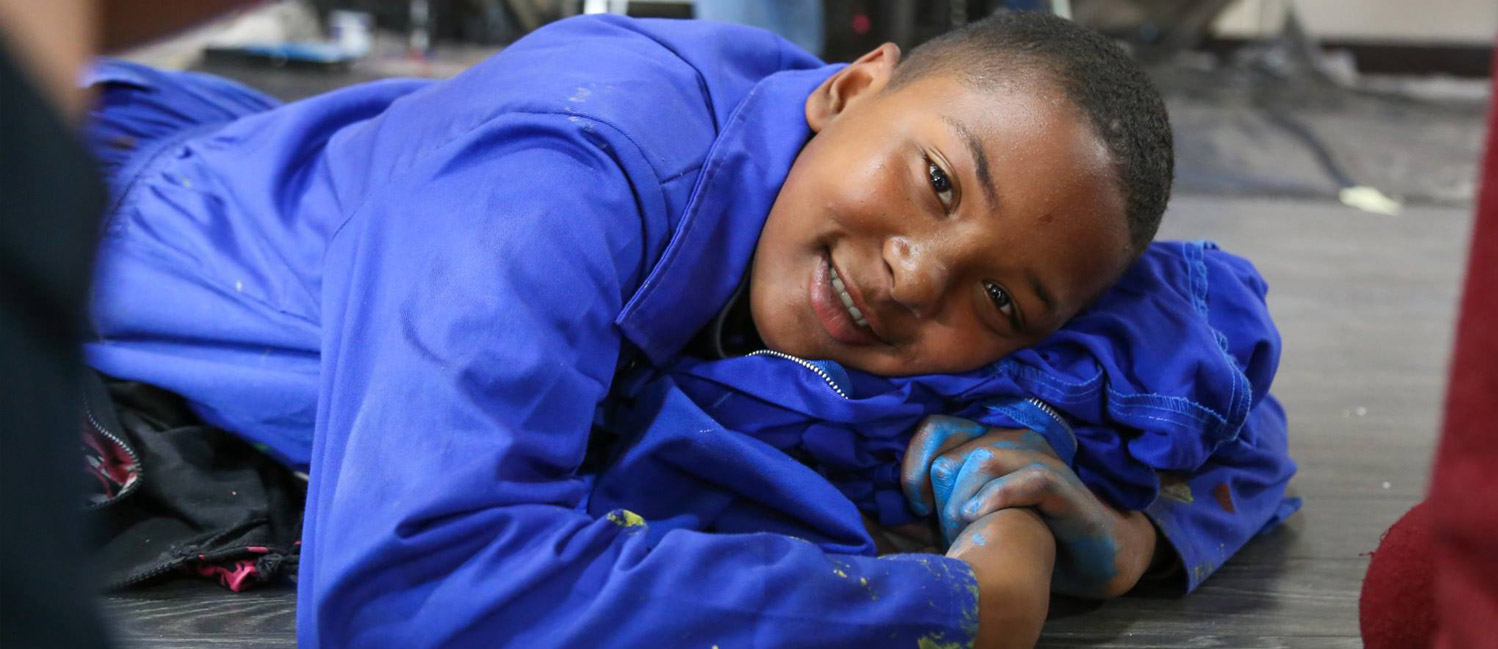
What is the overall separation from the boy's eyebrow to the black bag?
0.59m

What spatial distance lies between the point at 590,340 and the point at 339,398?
163 mm

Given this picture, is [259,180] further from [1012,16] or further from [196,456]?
[1012,16]

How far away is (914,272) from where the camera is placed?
99 cm

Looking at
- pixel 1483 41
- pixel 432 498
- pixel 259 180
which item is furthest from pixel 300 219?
pixel 1483 41

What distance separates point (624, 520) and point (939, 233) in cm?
32

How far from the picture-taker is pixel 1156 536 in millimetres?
1095

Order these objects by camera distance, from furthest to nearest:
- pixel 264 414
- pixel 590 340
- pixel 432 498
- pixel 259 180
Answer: pixel 259 180 < pixel 264 414 < pixel 590 340 < pixel 432 498

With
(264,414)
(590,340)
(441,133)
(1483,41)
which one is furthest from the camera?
(1483,41)

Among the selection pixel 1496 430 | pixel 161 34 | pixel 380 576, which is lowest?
pixel 380 576

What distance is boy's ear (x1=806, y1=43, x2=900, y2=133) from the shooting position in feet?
3.76

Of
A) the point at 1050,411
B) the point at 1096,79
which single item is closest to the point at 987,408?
the point at 1050,411

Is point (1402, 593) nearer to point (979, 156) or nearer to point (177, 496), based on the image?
point (979, 156)

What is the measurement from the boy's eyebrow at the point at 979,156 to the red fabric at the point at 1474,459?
1.71 feet

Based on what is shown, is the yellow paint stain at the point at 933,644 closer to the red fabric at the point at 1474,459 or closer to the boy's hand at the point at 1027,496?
the boy's hand at the point at 1027,496
